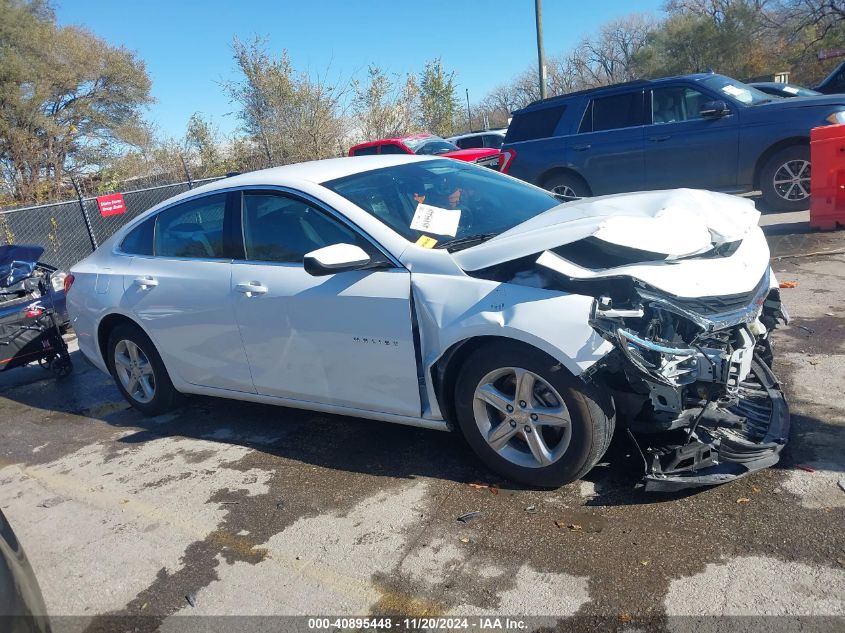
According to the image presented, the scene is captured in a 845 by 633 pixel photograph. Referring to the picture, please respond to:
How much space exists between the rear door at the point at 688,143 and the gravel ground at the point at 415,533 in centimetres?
491

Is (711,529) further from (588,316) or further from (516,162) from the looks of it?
(516,162)

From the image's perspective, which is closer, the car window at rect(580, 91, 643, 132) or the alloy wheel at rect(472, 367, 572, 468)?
the alloy wheel at rect(472, 367, 572, 468)

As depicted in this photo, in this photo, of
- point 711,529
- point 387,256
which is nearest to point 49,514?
point 387,256

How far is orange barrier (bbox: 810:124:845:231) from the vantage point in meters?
7.47

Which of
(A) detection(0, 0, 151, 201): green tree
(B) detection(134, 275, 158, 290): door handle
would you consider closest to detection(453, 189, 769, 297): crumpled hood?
(B) detection(134, 275, 158, 290): door handle

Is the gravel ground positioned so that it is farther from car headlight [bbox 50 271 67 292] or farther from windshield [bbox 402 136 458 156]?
windshield [bbox 402 136 458 156]

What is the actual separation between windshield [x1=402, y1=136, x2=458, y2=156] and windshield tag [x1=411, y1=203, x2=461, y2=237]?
1253cm

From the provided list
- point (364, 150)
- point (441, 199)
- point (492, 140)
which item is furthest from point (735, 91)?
point (492, 140)

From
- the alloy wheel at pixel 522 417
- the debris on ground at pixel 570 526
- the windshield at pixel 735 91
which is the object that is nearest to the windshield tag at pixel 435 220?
the alloy wheel at pixel 522 417

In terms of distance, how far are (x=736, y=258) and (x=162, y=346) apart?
12.3ft

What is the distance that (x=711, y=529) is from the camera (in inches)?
116

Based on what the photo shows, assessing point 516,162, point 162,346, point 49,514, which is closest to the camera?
point 49,514

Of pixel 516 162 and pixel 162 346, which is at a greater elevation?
pixel 516 162

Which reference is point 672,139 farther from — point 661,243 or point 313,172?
point 661,243
